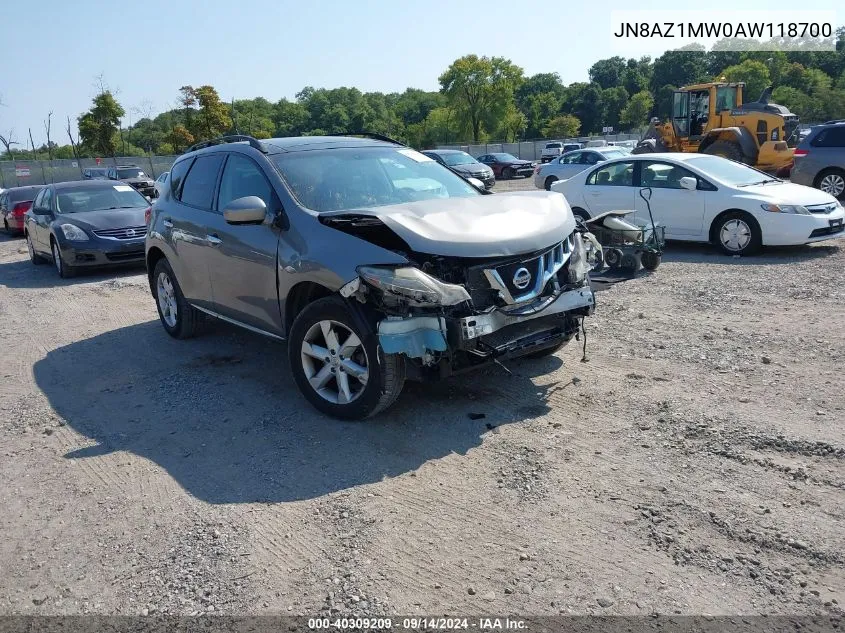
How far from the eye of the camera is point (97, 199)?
42.6 ft

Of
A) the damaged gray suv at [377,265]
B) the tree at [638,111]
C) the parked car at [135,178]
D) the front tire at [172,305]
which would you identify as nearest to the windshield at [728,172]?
the damaged gray suv at [377,265]

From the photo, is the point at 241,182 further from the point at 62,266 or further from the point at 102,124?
the point at 102,124

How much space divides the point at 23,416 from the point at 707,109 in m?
21.7

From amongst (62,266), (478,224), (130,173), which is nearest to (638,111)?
(130,173)

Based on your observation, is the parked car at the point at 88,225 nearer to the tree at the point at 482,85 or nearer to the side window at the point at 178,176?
the side window at the point at 178,176

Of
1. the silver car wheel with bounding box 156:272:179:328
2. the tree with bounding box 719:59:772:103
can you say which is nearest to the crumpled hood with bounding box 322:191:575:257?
the silver car wheel with bounding box 156:272:179:328

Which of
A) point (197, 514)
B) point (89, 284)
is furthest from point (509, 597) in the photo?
point (89, 284)

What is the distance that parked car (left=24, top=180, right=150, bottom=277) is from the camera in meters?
11.8

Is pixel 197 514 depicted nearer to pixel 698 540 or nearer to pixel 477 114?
pixel 698 540

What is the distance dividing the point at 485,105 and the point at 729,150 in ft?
203

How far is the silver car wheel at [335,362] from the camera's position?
4.70 meters

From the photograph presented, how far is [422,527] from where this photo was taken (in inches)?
141

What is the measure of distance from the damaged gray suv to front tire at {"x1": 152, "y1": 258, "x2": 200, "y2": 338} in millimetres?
898

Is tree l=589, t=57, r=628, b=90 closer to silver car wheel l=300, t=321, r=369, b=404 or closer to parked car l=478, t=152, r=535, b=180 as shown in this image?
parked car l=478, t=152, r=535, b=180
